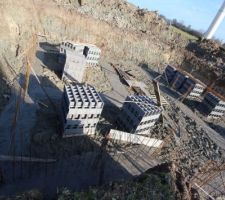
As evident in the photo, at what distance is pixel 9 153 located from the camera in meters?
14.5

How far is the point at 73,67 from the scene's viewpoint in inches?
890

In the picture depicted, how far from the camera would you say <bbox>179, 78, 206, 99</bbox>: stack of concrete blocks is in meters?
29.7

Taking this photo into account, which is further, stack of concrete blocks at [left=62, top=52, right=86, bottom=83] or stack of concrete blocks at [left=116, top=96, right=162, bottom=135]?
stack of concrete blocks at [left=62, top=52, right=86, bottom=83]

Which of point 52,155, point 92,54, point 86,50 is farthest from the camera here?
point 92,54

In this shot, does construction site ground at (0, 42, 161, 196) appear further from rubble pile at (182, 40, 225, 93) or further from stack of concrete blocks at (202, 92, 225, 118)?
rubble pile at (182, 40, 225, 93)

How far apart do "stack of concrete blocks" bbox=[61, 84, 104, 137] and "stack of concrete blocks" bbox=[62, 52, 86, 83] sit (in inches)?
218

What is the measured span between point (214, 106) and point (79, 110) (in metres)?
16.9

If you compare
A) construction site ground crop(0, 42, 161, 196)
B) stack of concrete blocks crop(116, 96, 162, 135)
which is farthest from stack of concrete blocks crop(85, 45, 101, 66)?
stack of concrete blocks crop(116, 96, 162, 135)

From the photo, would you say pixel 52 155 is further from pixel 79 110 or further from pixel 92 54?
pixel 92 54

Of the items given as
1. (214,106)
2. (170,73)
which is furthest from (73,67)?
(214,106)

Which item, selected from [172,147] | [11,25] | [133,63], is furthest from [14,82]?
[133,63]

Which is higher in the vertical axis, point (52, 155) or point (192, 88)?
point (192, 88)

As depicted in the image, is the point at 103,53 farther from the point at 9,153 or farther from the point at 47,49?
the point at 9,153

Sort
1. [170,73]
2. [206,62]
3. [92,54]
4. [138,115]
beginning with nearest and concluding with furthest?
[138,115] < [92,54] < [170,73] < [206,62]
